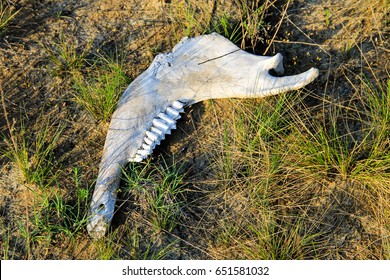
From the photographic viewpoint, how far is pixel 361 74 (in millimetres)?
3959

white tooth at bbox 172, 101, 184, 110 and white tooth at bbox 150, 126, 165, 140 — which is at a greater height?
white tooth at bbox 172, 101, 184, 110

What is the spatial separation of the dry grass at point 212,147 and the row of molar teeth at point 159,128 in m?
0.08

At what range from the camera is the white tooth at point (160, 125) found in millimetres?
3781

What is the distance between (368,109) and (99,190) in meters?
1.68

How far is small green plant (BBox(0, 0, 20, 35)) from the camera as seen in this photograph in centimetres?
420

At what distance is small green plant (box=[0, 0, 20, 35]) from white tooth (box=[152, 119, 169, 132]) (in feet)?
4.12

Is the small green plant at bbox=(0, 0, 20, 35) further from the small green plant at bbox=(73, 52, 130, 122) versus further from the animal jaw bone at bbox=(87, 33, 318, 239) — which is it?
the animal jaw bone at bbox=(87, 33, 318, 239)

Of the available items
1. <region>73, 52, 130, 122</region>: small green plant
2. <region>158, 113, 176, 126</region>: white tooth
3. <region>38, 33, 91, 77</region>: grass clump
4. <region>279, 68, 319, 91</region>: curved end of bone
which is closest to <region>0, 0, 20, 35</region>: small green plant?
<region>38, 33, 91, 77</region>: grass clump

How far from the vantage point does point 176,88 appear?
3.91m

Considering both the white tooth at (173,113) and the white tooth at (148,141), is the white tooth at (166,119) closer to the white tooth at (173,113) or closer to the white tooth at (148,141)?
the white tooth at (173,113)

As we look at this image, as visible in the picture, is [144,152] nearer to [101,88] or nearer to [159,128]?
[159,128]

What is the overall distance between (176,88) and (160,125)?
27 cm

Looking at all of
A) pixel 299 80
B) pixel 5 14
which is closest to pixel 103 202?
pixel 299 80

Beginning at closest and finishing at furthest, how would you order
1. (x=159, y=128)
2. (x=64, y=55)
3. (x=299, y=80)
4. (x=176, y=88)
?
(x=299, y=80), (x=159, y=128), (x=176, y=88), (x=64, y=55)
